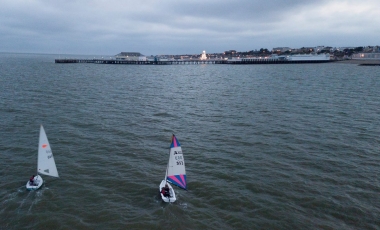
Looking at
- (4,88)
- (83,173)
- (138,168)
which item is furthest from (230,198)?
(4,88)

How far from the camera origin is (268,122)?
33438mm

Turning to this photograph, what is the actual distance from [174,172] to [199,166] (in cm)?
469

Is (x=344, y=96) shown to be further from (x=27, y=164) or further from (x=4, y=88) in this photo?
(x=4, y=88)

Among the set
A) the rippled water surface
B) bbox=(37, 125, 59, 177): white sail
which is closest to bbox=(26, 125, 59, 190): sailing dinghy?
bbox=(37, 125, 59, 177): white sail

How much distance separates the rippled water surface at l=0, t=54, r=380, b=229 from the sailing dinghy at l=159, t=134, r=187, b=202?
1.96 ft

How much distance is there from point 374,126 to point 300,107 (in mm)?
11129

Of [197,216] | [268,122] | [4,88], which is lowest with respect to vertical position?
[197,216]

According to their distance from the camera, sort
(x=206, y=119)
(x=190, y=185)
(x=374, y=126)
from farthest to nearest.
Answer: (x=206, y=119) → (x=374, y=126) → (x=190, y=185)

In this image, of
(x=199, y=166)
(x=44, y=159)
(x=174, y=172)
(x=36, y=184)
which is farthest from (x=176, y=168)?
(x=36, y=184)

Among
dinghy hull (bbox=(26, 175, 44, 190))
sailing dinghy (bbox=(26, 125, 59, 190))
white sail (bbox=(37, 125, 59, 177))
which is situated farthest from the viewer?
white sail (bbox=(37, 125, 59, 177))

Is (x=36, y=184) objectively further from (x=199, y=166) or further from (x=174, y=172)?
(x=199, y=166)

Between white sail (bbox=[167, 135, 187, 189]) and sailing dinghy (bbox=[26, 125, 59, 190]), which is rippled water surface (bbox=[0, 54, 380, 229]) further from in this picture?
white sail (bbox=[167, 135, 187, 189])

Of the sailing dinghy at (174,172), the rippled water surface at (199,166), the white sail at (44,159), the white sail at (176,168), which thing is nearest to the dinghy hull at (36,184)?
the rippled water surface at (199,166)

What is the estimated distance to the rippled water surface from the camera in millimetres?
15516
